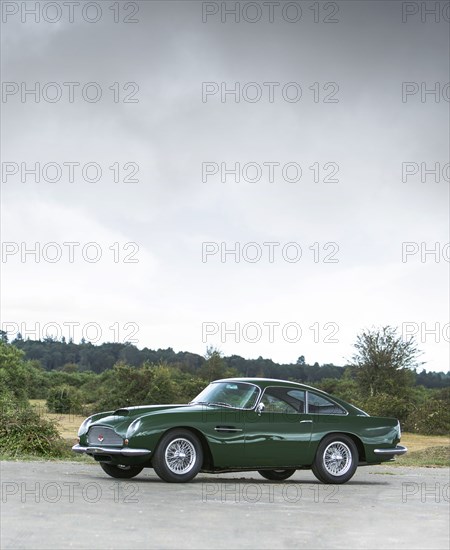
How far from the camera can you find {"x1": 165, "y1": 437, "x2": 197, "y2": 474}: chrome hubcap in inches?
541

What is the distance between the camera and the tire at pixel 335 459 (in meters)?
15.0

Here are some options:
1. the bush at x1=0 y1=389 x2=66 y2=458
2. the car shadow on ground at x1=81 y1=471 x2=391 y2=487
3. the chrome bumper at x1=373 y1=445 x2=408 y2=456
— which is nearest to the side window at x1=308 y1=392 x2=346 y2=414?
the chrome bumper at x1=373 y1=445 x2=408 y2=456

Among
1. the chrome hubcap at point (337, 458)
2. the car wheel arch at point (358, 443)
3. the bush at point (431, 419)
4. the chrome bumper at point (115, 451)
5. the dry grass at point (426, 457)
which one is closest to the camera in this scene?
the chrome bumper at point (115, 451)

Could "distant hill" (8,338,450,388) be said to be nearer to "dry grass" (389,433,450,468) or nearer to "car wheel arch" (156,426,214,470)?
"dry grass" (389,433,450,468)

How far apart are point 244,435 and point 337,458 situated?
1.81 metres

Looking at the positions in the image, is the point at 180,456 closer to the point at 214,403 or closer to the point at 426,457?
the point at 214,403

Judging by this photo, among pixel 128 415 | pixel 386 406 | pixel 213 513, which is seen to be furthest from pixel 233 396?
pixel 386 406

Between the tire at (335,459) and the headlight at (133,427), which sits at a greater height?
the headlight at (133,427)

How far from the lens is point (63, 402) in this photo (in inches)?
1742

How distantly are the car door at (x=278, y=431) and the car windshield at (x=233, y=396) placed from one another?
16cm

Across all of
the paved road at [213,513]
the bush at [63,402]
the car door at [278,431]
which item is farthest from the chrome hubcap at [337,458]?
the bush at [63,402]

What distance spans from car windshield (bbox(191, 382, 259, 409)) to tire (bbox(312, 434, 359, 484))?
4.59ft

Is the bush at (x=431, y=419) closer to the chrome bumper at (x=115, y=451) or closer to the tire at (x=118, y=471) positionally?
the tire at (x=118, y=471)

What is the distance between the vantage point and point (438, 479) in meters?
17.2
